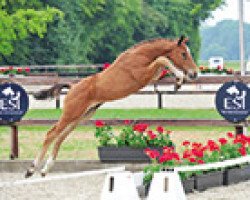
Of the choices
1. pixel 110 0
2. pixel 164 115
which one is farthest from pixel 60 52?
pixel 164 115

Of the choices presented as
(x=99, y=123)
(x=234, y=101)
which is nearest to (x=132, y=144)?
(x=99, y=123)

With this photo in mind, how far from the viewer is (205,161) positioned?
40.7 feet

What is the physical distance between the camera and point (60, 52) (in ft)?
194

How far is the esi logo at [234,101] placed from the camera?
1399 cm

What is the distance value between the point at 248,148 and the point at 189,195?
1972mm

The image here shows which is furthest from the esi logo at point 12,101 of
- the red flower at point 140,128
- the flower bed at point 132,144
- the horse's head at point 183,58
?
the horse's head at point 183,58

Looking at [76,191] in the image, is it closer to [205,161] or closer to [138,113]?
[205,161]

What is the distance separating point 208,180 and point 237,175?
0.64 metres

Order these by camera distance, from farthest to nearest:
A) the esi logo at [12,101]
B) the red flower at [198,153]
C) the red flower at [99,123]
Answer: the red flower at [99,123]
the esi logo at [12,101]
the red flower at [198,153]

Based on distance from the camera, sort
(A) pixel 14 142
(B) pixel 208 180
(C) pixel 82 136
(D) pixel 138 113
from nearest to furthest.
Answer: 1. (B) pixel 208 180
2. (A) pixel 14 142
3. (C) pixel 82 136
4. (D) pixel 138 113

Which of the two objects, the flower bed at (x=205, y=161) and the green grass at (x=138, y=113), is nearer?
the flower bed at (x=205, y=161)

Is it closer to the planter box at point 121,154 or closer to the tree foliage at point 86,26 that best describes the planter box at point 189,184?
the planter box at point 121,154

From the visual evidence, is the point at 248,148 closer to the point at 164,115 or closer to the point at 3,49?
the point at 164,115

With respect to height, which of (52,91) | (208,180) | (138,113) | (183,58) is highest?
(183,58)
